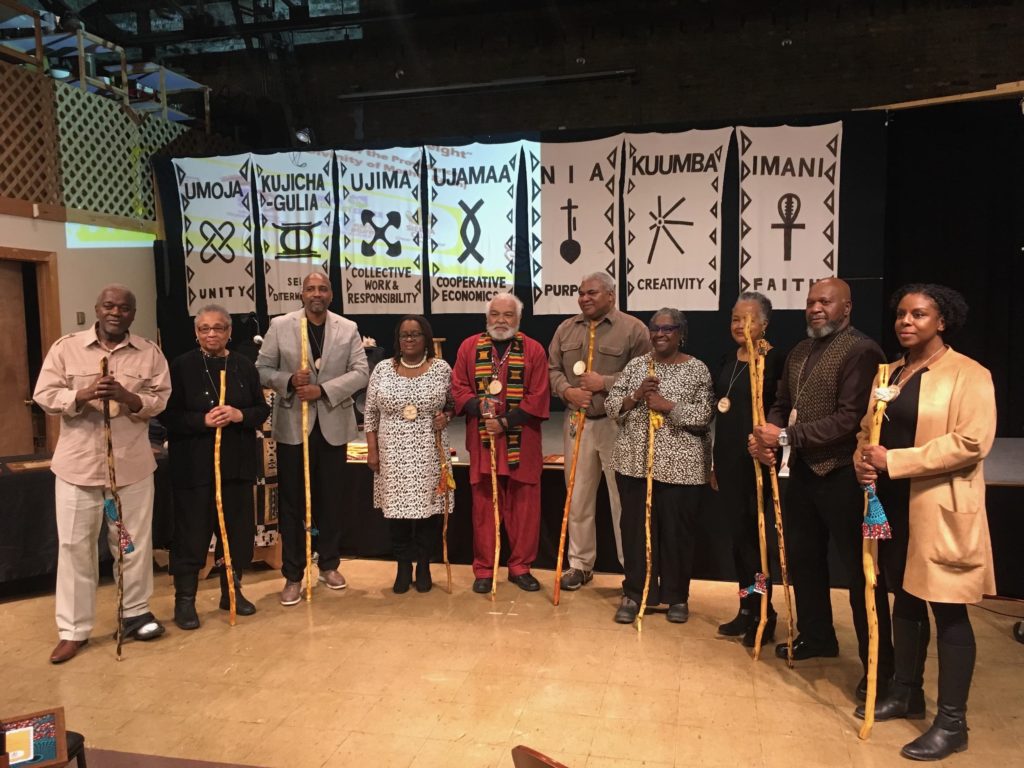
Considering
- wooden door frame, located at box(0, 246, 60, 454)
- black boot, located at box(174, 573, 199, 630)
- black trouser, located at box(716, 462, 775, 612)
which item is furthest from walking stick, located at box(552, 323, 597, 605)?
wooden door frame, located at box(0, 246, 60, 454)

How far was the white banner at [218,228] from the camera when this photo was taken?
6.85 metres

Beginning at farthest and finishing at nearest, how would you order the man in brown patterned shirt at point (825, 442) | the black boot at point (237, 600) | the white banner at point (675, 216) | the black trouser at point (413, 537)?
the white banner at point (675, 216) < the black trouser at point (413, 537) < the black boot at point (237, 600) < the man in brown patterned shirt at point (825, 442)

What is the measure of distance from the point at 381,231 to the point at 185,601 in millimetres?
3627

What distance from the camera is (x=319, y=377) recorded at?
13.6 ft

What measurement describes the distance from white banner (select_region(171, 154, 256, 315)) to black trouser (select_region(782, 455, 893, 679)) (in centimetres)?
524

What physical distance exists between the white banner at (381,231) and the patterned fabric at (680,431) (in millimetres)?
3212

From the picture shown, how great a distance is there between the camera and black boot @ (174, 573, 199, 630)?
3.78m

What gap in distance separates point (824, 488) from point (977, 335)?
417 centimetres

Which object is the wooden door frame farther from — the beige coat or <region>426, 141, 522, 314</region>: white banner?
the beige coat

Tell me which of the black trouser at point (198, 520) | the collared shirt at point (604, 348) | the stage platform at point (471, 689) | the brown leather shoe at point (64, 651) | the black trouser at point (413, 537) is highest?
the collared shirt at point (604, 348)

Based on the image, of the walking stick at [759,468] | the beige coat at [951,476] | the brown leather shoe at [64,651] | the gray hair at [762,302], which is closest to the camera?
the beige coat at [951,476]

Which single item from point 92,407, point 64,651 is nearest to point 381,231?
point 92,407

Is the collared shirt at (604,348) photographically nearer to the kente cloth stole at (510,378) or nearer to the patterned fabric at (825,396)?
the kente cloth stole at (510,378)

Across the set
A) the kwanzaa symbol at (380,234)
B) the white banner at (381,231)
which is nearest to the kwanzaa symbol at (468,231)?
the white banner at (381,231)
